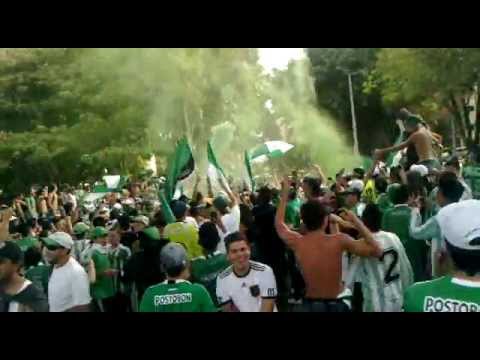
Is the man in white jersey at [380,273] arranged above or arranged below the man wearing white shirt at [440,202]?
below

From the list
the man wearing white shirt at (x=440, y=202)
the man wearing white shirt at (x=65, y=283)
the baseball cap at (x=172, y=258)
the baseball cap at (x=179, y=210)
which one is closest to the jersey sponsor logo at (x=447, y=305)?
the baseball cap at (x=172, y=258)

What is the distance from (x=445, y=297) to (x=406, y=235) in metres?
4.31

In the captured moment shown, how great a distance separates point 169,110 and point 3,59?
7248 mm

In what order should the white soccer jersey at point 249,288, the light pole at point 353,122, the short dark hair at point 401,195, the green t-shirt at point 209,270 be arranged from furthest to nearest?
the light pole at point 353,122 → the short dark hair at point 401,195 → the green t-shirt at point 209,270 → the white soccer jersey at point 249,288

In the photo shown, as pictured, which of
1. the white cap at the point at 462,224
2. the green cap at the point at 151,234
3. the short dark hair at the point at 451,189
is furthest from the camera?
the green cap at the point at 151,234

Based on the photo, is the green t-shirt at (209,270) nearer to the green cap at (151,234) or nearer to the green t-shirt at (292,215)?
the green cap at (151,234)

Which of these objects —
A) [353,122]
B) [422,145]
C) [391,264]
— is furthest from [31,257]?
[353,122]

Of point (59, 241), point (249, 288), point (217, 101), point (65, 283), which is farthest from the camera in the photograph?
point (217, 101)

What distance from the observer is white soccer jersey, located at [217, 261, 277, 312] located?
17.8 feet

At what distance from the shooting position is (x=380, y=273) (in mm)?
6082

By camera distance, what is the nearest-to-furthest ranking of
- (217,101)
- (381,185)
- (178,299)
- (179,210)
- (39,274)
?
(178,299) → (39,274) → (179,210) → (381,185) → (217,101)

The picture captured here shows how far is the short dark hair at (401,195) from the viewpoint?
7.38 m

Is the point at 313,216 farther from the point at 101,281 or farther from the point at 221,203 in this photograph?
the point at 221,203

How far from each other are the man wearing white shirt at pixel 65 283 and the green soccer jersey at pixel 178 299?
1.29 meters
